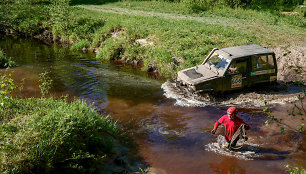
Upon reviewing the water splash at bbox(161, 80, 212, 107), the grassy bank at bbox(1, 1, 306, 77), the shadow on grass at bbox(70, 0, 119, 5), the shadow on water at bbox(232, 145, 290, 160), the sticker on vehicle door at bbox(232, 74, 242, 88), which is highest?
the shadow on grass at bbox(70, 0, 119, 5)

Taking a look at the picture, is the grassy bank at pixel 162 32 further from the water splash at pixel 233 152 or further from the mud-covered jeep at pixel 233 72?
the water splash at pixel 233 152

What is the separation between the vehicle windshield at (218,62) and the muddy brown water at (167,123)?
1559 millimetres

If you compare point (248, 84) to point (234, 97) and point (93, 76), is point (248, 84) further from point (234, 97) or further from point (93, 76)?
point (93, 76)

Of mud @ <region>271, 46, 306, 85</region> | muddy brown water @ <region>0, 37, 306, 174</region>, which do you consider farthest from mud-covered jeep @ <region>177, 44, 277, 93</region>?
mud @ <region>271, 46, 306, 85</region>

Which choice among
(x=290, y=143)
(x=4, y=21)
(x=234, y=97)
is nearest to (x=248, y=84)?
(x=234, y=97)

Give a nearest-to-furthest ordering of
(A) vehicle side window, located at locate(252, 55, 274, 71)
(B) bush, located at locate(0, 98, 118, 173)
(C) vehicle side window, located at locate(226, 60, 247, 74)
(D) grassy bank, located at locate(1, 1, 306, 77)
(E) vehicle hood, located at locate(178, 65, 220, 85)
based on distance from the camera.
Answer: (B) bush, located at locate(0, 98, 118, 173) → (E) vehicle hood, located at locate(178, 65, 220, 85) → (C) vehicle side window, located at locate(226, 60, 247, 74) → (A) vehicle side window, located at locate(252, 55, 274, 71) → (D) grassy bank, located at locate(1, 1, 306, 77)

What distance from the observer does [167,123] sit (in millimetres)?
9602

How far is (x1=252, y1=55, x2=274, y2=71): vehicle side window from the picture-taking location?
11.2 m

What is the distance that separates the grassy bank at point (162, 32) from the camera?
16016mm

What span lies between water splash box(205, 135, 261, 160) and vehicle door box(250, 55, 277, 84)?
402 centimetres

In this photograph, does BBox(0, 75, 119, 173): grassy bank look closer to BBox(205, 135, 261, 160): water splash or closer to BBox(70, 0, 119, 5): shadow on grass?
BBox(205, 135, 261, 160): water splash

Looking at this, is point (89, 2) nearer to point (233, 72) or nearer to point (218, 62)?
point (218, 62)

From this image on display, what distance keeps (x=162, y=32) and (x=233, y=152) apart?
12234mm

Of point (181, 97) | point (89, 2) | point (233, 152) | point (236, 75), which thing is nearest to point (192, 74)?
point (181, 97)
